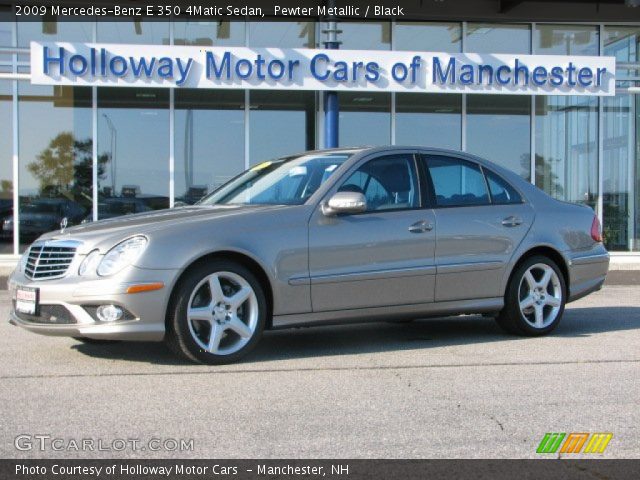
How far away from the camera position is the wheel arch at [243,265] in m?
6.07

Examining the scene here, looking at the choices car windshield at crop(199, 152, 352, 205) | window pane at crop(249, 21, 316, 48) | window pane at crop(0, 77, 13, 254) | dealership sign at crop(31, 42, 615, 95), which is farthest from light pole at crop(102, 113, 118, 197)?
car windshield at crop(199, 152, 352, 205)

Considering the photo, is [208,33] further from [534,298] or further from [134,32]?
[534,298]

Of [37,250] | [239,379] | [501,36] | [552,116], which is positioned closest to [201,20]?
[501,36]

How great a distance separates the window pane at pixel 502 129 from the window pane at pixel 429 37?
105 cm

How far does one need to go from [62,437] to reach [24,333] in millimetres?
3728

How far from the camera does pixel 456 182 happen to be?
295 inches

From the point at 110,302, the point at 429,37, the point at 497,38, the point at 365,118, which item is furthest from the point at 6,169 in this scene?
the point at 110,302

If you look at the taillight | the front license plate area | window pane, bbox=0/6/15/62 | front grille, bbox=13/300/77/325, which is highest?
window pane, bbox=0/6/15/62

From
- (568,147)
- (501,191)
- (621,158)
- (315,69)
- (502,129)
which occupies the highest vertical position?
(315,69)

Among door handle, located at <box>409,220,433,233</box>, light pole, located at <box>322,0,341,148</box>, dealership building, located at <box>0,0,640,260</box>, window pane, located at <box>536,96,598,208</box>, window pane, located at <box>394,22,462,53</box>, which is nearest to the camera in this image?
door handle, located at <box>409,220,433,233</box>

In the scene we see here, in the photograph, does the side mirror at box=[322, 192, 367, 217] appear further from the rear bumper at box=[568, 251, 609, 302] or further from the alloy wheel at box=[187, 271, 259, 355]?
the rear bumper at box=[568, 251, 609, 302]

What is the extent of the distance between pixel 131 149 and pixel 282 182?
31.5ft

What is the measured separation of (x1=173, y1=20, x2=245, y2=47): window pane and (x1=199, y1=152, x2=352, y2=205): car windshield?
9496 mm

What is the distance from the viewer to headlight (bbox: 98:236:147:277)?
19.6ft
